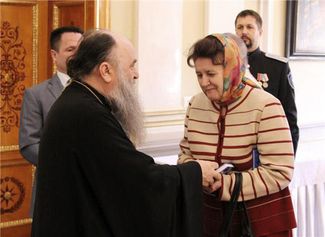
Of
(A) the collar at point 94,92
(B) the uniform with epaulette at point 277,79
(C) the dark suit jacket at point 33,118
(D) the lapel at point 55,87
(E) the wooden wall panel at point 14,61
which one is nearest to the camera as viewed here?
(A) the collar at point 94,92

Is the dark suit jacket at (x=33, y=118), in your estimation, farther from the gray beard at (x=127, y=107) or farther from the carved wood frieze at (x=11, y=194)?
the carved wood frieze at (x=11, y=194)

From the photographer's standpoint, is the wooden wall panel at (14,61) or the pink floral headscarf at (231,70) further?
the wooden wall panel at (14,61)

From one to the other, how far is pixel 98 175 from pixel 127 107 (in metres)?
0.38

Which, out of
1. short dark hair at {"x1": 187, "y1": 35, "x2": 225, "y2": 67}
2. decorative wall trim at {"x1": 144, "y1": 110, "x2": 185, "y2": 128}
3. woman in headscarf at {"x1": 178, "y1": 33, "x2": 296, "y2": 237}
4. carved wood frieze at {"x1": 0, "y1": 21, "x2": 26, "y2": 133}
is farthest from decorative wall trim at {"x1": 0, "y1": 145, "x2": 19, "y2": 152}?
short dark hair at {"x1": 187, "y1": 35, "x2": 225, "y2": 67}

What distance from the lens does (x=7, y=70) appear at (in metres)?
4.06

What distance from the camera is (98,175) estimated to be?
70.6 inches

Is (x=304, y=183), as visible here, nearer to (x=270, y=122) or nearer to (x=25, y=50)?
(x=270, y=122)

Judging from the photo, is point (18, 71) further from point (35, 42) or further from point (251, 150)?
point (251, 150)

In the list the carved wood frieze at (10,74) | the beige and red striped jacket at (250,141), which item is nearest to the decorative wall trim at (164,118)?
the carved wood frieze at (10,74)

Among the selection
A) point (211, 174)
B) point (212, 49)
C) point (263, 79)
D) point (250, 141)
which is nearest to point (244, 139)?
point (250, 141)

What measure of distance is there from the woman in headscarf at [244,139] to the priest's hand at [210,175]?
0.02m

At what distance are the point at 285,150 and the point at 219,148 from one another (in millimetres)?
257

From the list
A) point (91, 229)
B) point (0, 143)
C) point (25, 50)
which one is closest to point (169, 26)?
point (25, 50)

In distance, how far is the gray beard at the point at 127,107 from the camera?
199cm
